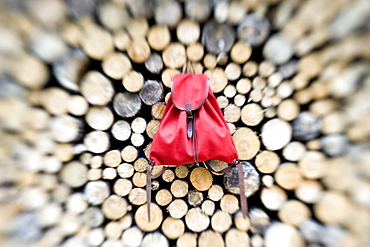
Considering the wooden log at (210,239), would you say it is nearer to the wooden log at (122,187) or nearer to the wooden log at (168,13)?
the wooden log at (122,187)

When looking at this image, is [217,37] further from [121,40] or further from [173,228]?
[173,228]

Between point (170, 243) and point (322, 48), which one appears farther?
point (170, 243)

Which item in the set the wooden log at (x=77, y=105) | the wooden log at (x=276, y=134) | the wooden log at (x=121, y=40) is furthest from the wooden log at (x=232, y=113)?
the wooden log at (x=77, y=105)

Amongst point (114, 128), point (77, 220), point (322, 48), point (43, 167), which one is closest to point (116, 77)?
point (114, 128)

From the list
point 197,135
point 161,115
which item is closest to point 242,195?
point 197,135

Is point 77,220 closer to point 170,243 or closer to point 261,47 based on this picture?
point 170,243

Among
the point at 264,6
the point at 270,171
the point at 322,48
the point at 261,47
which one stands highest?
the point at 264,6
